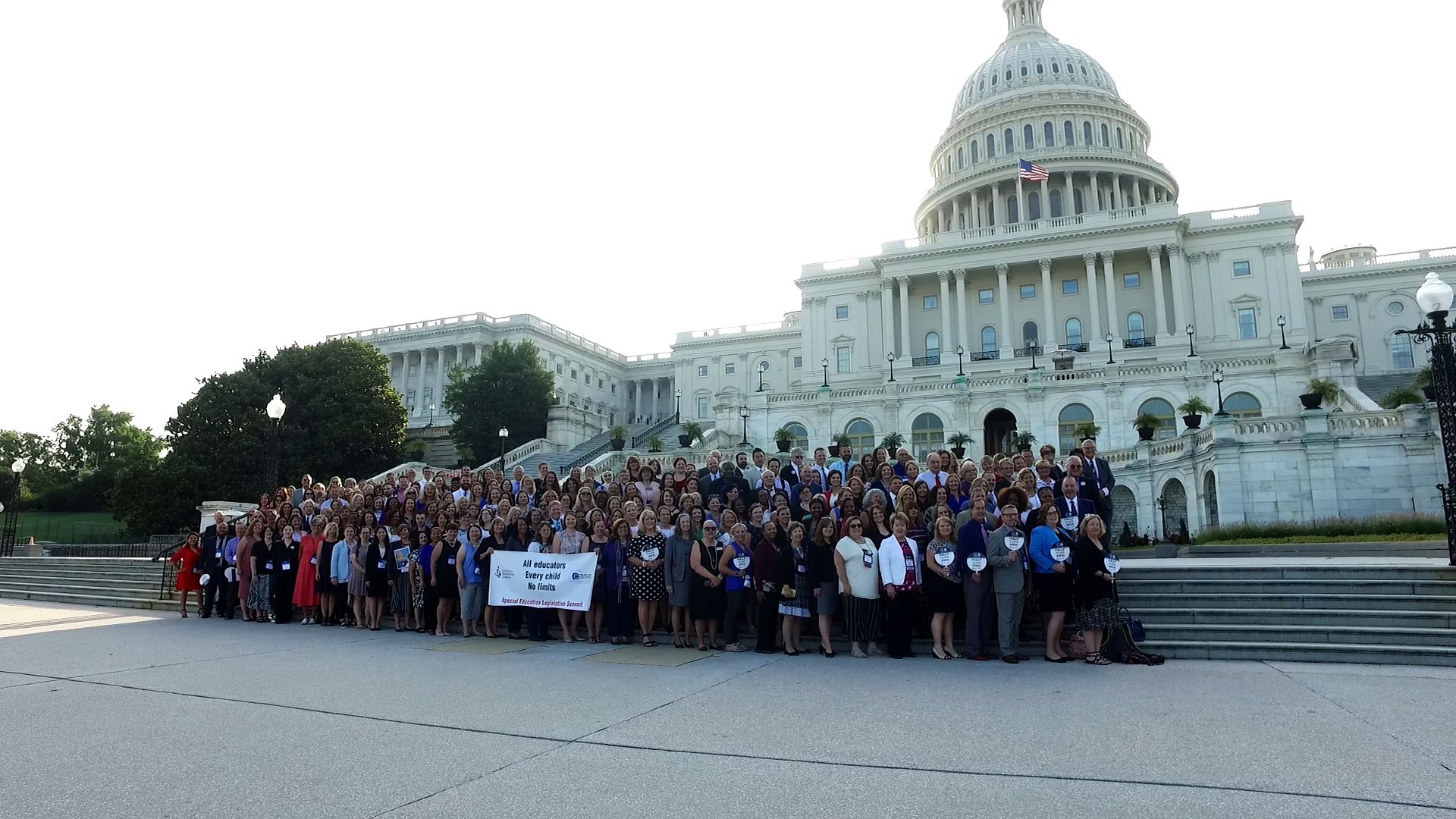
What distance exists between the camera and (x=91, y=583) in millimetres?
24750

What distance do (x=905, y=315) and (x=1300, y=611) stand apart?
67472 millimetres

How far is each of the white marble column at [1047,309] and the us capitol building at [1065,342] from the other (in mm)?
233

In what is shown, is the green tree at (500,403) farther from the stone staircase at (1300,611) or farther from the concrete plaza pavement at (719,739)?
the stone staircase at (1300,611)

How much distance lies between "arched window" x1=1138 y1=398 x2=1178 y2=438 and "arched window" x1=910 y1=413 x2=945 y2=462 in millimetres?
10826

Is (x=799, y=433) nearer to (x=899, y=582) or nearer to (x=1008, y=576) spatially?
(x=899, y=582)

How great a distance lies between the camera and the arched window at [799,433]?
53625mm

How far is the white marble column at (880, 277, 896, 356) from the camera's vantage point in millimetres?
79062

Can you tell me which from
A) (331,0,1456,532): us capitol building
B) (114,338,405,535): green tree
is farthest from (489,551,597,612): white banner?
(114,338,405,535): green tree

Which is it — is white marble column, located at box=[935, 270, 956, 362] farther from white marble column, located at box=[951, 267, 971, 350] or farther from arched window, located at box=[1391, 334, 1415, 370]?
arched window, located at box=[1391, 334, 1415, 370]

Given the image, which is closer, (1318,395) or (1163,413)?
(1318,395)

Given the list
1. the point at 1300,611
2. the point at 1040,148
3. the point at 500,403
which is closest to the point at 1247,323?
the point at 1040,148

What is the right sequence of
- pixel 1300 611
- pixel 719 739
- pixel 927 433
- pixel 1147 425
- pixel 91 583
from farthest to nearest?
pixel 927 433 → pixel 1147 425 → pixel 91 583 → pixel 1300 611 → pixel 719 739

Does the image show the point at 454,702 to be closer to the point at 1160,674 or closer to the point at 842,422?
the point at 1160,674

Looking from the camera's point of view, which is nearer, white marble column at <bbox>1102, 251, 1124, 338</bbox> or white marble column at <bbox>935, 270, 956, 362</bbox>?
white marble column at <bbox>1102, 251, 1124, 338</bbox>
